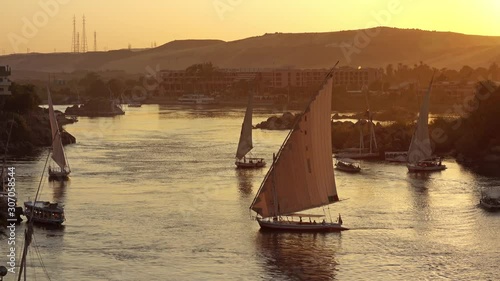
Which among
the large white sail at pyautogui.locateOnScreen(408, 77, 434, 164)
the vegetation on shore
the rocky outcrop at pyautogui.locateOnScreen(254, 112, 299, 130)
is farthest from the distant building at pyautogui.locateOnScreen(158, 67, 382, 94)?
the large white sail at pyautogui.locateOnScreen(408, 77, 434, 164)

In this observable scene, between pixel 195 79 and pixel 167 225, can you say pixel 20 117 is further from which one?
pixel 195 79

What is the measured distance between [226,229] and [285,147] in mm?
2426

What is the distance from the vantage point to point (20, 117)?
5031 cm

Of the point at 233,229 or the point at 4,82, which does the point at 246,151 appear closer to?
the point at 233,229

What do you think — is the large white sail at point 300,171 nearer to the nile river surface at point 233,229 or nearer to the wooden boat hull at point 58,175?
the nile river surface at point 233,229

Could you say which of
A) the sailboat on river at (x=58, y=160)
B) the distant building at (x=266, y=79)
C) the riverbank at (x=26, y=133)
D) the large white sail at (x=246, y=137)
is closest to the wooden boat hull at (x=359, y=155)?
the large white sail at (x=246, y=137)

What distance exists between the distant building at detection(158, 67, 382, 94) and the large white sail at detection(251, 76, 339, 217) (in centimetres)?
8807

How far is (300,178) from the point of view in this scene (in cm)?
2652

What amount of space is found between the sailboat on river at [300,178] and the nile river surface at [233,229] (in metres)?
0.55

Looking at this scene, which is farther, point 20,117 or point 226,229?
point 20,117

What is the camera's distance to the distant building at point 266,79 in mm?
117188

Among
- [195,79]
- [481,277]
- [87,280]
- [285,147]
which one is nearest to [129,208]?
[285,147]

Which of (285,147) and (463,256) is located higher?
(285,147)

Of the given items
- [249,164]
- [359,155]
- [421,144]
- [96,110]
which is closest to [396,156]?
[359,155]
